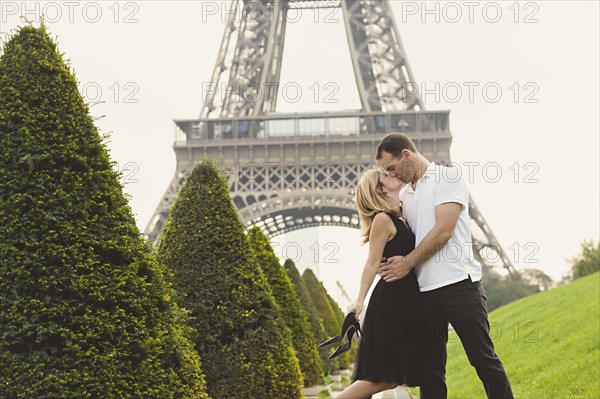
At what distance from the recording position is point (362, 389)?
16.4ft

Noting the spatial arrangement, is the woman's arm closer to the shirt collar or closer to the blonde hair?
the blonde hair

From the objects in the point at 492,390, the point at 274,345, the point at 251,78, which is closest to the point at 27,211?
the point at 492,390

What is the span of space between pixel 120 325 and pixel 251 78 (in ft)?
126

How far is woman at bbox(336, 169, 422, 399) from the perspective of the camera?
16.6ft

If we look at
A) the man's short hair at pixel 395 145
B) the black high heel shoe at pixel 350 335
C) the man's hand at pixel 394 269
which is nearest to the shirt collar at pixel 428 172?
the man's short hair at pixel 395 145

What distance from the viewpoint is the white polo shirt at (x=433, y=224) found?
5023mm

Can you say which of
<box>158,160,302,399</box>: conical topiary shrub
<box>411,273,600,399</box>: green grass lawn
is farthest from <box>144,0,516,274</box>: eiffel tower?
<box>158,160,302,399</box>: conical topiary shrub

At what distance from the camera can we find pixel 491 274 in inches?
1646

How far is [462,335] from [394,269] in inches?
23.7

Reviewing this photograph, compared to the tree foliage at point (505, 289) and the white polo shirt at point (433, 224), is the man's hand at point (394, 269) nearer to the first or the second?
the white polo shirt at point (433, 224)

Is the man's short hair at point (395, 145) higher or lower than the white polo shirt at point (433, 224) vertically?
higher

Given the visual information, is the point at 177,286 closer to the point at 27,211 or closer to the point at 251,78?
the point at 27,211

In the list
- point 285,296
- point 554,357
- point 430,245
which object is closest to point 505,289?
point 285,296

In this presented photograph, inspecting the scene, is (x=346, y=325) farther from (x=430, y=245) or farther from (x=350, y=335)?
(x=430, y=245)
